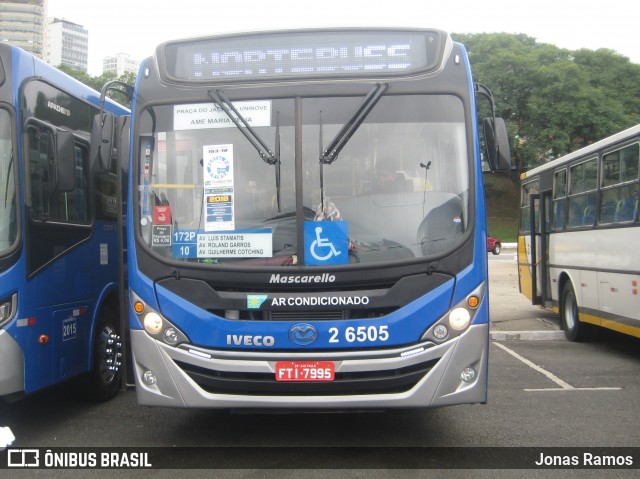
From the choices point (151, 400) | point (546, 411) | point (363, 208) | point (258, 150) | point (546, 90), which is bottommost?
point (546, 411)

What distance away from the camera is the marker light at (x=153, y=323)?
16.8ft

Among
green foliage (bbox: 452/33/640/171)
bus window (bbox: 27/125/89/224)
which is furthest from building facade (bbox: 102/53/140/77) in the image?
bus window (bbox: 27/125/89/224)

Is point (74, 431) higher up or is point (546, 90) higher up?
point (546, 90)

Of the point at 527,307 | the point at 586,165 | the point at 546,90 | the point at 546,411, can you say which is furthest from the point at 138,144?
the point at 546,90

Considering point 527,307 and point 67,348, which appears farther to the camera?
point 527,307

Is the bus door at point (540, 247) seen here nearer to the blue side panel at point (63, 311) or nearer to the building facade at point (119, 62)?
the blue side panel at point (63, 311)

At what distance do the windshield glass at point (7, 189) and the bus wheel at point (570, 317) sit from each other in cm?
836

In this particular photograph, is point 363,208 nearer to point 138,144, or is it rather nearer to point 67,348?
point 138,144

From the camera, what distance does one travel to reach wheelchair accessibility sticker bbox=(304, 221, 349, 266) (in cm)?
501

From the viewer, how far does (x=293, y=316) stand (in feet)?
16.4

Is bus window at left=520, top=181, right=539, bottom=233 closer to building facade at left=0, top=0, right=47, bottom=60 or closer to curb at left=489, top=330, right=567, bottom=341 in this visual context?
curb at left=489, top=330, right=567, bottom=341

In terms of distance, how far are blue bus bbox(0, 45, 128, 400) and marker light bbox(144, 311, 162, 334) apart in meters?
1.11

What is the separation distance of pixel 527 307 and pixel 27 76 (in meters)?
12.4

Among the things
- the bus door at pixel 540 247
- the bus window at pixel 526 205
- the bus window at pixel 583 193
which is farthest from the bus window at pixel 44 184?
the bus window at pixel 526 205
